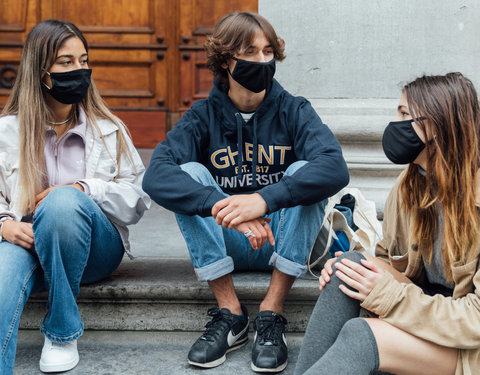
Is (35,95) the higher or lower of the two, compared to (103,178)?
higher

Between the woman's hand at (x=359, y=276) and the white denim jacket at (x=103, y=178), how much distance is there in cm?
100

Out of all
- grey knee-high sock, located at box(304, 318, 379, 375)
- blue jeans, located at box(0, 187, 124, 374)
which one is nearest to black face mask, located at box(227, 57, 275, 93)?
blue jeans, located at box(0, 187, 124, 374)

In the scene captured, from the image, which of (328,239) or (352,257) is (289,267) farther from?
(352,257)

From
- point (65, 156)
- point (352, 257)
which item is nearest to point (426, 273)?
point (352, 257)

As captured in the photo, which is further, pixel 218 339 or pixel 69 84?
pixel 69 84

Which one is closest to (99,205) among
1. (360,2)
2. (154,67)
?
(360,2)

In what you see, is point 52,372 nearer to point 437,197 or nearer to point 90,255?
point 90,255

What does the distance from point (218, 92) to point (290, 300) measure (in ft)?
3.10

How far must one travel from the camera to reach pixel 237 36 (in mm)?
2615

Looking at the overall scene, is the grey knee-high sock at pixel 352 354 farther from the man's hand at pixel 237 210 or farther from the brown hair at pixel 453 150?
the man's hand at pixel 237 210

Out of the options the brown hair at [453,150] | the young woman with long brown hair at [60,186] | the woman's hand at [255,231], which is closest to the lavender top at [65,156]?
the young woman with long brown hair at [60,186]

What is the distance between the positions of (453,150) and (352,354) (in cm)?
66

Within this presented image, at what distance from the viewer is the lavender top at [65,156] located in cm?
260

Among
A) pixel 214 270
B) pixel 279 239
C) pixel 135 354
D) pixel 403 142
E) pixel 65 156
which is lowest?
pixel 135 354
